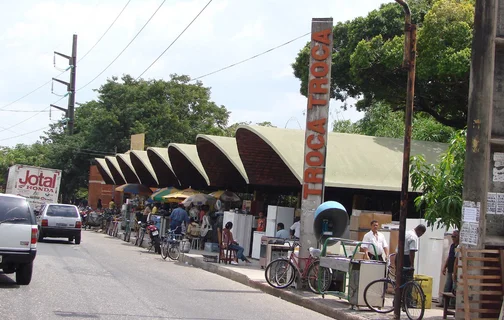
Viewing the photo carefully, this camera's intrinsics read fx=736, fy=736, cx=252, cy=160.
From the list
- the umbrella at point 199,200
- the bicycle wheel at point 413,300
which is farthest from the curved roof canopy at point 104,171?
the bicycle wheel at point 413,300

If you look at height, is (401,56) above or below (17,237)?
above

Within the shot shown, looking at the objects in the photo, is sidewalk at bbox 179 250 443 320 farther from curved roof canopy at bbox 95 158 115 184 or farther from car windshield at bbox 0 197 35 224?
curved roof canopy at bbox 95 158 115 184

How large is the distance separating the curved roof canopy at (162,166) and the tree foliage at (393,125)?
1197 centimetres

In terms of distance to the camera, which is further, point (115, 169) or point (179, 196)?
point (115, 169)

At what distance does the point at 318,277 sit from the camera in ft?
52.0

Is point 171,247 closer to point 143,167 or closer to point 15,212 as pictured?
point 15,212

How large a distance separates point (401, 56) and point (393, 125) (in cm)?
1235

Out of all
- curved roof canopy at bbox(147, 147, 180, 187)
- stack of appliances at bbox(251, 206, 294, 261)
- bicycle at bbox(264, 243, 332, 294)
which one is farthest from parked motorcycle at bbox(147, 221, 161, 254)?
curved roof canopy at bbox(147, 147, 180, 187)

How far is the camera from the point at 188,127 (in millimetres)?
63094

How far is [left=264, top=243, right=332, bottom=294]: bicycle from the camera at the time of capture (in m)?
16.5

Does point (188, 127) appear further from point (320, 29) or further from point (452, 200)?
point (452, 200)

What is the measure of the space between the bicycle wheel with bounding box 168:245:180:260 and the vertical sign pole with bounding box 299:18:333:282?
8489 mm

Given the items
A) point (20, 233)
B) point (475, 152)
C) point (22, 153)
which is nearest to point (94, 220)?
point (20, 233)

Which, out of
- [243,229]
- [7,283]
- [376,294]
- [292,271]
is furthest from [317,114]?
[243,229]
